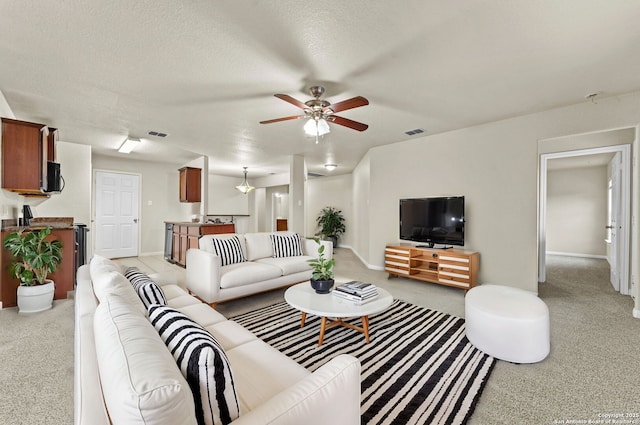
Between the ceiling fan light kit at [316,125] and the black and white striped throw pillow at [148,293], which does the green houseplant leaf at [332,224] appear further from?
the black and white striped throw pillow at [148,293]

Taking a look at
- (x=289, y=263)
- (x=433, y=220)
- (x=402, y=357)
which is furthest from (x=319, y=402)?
(x=433, y=220)

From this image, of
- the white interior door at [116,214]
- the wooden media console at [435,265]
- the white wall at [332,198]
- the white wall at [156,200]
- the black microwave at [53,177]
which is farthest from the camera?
the white wall at [332,198]

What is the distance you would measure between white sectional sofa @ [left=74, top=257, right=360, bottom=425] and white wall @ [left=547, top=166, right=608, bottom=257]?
26.8 feet

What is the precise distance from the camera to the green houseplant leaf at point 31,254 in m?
2.85

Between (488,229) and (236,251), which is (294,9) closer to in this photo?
(236,251)

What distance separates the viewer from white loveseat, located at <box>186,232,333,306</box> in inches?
117

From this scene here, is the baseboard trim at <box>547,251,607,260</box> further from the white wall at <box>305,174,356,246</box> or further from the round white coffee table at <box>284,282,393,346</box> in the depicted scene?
the round white coffee table at <box>284,282,393,346</box>

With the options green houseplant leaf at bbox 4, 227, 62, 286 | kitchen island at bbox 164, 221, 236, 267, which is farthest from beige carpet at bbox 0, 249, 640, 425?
kitchen island at bbox 164, 221, 236, 267

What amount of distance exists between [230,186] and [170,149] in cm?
355

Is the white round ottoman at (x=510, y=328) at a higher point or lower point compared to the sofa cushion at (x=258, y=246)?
lower

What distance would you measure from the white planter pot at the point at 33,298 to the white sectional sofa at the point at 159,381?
2.37 meters

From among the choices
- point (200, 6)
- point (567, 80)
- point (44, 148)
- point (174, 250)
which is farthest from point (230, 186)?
point (567, 80)

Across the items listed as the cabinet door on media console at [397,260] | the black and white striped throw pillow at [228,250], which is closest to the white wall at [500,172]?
the cabinet door on media console at [397,260]

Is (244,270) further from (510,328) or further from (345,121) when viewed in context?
(510,328)
